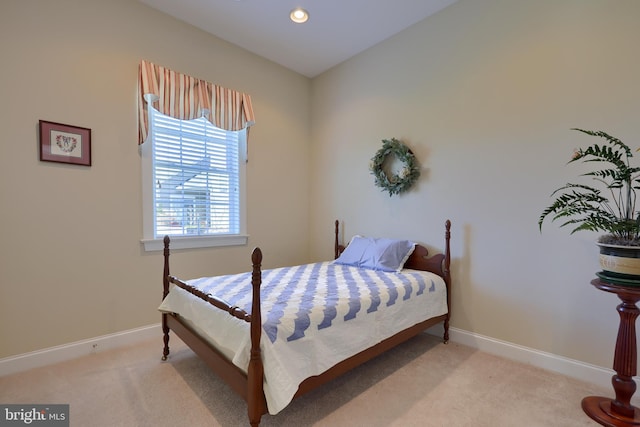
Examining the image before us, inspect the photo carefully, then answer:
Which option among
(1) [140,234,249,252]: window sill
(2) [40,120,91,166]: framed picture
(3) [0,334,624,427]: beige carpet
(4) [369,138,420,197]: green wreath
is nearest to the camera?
(3) [0,334,624,427]: beige carpet

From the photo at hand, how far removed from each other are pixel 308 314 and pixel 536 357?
199 centimetres

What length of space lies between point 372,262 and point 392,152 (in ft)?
4.06

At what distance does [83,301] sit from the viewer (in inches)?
95.8

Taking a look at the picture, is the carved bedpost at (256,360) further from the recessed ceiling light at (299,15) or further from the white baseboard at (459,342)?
the recessed ceiling light at (299,15)

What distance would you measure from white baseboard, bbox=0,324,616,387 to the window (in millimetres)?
845

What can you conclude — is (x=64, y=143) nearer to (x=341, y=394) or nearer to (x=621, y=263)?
(x=341, y=394)

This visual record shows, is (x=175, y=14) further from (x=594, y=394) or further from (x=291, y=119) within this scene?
(x=594, y=394)

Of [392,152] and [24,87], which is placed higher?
[24,87]

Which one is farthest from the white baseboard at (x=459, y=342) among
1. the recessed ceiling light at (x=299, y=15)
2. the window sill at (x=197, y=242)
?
the recessed ceiling light at (x=299, y=15)

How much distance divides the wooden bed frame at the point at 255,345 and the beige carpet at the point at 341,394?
226mm

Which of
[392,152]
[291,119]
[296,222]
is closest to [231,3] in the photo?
[291,119]

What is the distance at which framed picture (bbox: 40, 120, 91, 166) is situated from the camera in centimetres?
225

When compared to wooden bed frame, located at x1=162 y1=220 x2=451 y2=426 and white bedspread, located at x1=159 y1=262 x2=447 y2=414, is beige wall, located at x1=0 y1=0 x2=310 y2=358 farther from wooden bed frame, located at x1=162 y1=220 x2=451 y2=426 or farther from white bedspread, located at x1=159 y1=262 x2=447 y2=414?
white bedspread, located at x1=159 y1=262 x2=447 y2=414

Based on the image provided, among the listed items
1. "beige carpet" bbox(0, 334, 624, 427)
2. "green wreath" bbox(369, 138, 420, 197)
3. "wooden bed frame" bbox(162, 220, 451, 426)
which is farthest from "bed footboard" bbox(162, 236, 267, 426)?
"green wreath" bbox(369, 138, 420, 197)
